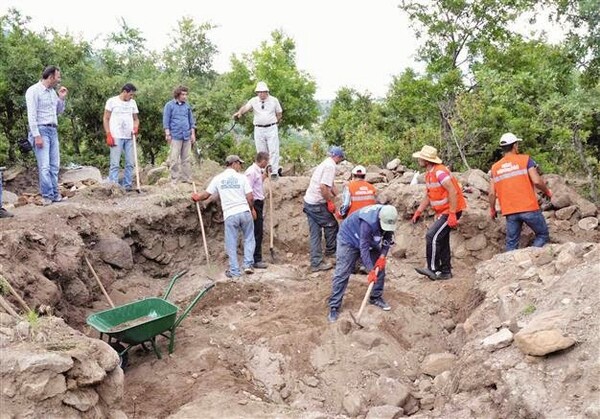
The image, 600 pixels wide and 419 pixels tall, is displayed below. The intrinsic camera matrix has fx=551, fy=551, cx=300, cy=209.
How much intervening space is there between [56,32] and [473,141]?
1089cm

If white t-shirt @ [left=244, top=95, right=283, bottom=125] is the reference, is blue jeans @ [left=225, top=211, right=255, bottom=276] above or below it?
below

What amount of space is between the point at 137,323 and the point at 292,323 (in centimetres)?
188

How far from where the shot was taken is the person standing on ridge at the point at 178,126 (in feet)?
32.3


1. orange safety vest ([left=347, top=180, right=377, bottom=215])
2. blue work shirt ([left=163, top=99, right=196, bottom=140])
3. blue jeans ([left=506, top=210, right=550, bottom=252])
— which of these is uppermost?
blue work shirt ([left=163, top=99, right=196, bottom=140])

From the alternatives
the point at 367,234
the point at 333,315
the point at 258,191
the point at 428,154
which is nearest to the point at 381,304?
the point at 333,315

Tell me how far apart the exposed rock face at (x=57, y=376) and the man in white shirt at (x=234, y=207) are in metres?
4.09

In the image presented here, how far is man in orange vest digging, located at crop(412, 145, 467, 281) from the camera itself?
7.46 m

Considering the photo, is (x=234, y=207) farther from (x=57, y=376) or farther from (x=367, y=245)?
(x=57, y=376)

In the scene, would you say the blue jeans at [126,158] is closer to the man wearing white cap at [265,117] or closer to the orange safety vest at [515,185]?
the man wearing white cap at [265,117]

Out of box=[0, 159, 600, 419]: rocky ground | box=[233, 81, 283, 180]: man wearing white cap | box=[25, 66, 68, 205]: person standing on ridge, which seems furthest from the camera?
box=[233, 81, 283, 180]: man wearing white cap

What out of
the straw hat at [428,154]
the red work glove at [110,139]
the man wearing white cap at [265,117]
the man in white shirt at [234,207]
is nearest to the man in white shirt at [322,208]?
the man in white shirt at [234,207]

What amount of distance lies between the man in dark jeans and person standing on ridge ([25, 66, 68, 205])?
9.89 feet

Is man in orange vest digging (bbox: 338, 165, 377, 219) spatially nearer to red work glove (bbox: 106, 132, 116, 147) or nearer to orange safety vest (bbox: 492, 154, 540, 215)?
orange safety vest (bbox: 492, 154, 540, 215)

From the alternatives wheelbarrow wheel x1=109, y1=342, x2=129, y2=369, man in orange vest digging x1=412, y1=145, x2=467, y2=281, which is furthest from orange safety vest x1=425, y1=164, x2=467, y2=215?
wheelbarrow wheel x1=109, y1=342, x2=129, y2=369
